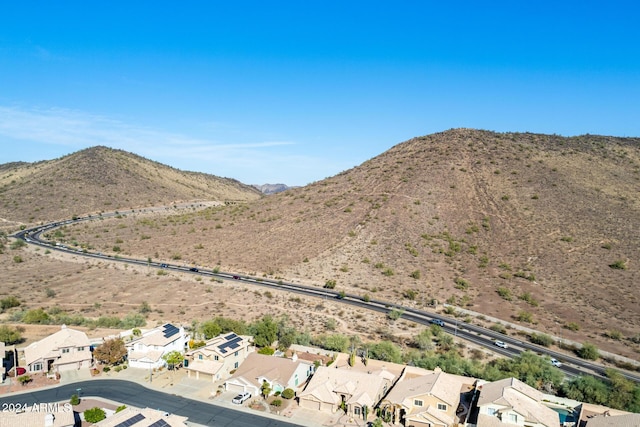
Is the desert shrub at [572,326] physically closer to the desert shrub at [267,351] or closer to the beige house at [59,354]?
the desert shrub at [267,351]

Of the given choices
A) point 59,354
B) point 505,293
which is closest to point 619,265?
point 505,293

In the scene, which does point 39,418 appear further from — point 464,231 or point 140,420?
point 464,231

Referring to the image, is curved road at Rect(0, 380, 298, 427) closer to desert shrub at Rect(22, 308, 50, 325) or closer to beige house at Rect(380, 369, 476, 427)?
beige house at Rect(380, 369, 476, 427)

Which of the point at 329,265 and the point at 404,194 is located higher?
the point at 404,194

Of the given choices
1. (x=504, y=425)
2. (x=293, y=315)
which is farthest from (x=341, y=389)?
(x=293, y=315)

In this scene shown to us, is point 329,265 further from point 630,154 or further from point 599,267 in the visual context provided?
point 630,154

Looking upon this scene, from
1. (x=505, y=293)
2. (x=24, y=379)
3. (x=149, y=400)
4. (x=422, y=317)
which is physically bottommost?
(x=149, y=400)

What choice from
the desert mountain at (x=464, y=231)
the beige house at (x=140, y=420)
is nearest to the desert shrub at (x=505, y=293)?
the desert mountain at (x=464, y=231)

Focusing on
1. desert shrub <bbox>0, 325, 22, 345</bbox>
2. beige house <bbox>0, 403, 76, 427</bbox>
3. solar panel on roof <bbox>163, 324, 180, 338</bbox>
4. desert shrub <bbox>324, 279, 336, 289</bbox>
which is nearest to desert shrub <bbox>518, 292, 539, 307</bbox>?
desert shrub <bbox>324, 279, 336, 289</bbox>
